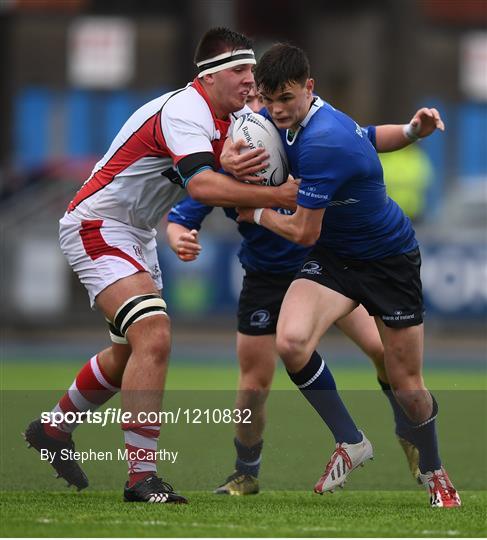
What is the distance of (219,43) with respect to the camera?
6750mm

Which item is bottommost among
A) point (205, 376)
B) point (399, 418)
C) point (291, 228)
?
point (205, 376)

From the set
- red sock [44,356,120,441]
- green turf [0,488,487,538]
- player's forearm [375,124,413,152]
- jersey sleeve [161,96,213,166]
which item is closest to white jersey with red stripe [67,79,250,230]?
jersey sleeve [161,96,213,166]

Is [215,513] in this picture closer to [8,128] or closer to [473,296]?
[473,296]

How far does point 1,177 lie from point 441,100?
9.81 metres

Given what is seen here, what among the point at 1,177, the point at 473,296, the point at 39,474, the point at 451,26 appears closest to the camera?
the point at 39,474

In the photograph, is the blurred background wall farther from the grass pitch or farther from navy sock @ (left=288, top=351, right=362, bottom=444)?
navy sock @ (left=288, top=351, right=362, bottom=444)

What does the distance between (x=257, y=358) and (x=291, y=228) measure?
1236mm

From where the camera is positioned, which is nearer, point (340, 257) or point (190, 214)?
point (340, 257)

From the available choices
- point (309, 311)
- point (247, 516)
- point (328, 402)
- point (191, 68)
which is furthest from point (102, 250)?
point (191, 68)

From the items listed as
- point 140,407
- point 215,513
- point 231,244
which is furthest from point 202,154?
point 231,244

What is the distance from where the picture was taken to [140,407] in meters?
6.56

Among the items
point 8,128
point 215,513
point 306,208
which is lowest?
point 8,128

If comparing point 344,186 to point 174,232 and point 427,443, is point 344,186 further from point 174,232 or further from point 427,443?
point 427,443

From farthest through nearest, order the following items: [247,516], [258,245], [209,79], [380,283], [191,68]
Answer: [191,68] → [258,245] → [209,79] → [380,283] → [247,516]
